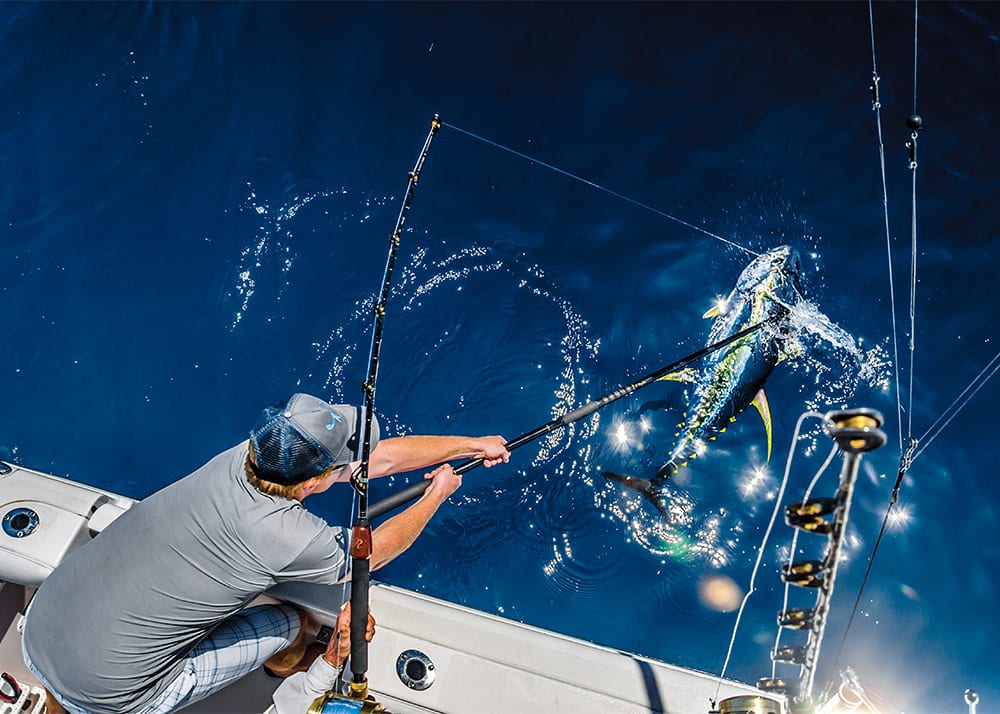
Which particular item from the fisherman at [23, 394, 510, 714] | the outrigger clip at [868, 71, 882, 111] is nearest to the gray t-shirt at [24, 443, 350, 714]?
the fisherman at [23, 394, 510, 714]

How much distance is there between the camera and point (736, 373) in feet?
13.6

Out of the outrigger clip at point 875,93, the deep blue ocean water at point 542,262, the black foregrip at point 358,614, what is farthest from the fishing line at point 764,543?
the black foregrip at point 358,614

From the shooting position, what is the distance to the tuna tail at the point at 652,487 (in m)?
4.14

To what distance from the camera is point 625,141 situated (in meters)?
5.03

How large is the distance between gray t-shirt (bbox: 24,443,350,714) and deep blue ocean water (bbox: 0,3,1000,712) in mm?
1918

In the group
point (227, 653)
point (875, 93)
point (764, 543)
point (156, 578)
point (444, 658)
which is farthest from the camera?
point (875, 93)

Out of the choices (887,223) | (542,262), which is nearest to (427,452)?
(542,262)

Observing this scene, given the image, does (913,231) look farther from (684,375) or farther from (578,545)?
(578,545)

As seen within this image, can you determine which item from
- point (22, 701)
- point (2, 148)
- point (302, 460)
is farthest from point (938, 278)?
point (2, 148)

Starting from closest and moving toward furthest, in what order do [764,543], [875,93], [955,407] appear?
[764,543] < [955,407] < [875,93]

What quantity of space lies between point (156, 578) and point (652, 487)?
9.30 feet

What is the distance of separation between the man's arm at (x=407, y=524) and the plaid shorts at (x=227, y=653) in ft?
1.60

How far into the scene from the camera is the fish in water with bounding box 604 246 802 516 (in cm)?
412

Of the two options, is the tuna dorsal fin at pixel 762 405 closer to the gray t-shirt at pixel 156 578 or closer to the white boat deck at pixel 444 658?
the white boat deck at pixel 444 658
